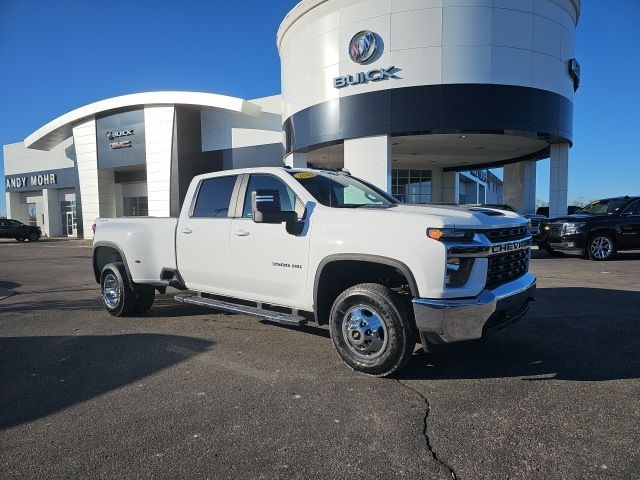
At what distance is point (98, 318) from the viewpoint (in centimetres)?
676

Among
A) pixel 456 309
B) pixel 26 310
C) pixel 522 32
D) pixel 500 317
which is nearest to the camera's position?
pixel 456 309

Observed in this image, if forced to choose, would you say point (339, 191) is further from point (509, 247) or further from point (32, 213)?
point (32, 213)

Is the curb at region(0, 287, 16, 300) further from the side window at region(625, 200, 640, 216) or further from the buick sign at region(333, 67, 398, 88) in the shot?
the side window at region(625, 200, 640, 216)

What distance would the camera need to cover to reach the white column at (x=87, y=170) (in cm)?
3362

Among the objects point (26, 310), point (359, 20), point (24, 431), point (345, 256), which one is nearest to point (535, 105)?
point (359, 20)

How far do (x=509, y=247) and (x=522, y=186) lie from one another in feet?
77.7

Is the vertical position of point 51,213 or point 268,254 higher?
point 51,213

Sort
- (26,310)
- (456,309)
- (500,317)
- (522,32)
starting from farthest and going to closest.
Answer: (522,32) → (26,310) → (500,317) → (456,309)

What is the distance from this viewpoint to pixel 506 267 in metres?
4.31

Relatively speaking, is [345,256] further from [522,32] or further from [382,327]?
[522,32]

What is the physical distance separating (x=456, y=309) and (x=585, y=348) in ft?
7.23

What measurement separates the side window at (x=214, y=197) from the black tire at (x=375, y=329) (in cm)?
204

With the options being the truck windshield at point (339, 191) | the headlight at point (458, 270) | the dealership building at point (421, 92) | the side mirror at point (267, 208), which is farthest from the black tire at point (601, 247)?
the side mirror at point (267, 208)

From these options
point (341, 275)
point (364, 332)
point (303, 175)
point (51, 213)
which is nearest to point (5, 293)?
point (303, 175)
